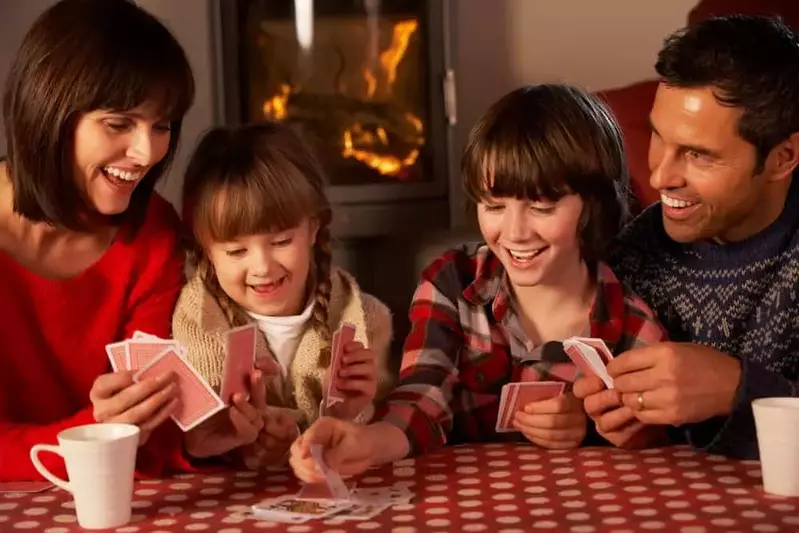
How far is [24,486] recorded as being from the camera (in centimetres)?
148

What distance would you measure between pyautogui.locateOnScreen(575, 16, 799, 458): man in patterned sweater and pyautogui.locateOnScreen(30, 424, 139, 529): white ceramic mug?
67 cm

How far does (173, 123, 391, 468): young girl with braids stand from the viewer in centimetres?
172

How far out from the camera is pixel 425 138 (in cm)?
329

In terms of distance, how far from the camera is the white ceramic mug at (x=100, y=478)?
4.21 ft

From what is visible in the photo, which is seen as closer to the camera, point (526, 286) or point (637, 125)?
point (526, 286)

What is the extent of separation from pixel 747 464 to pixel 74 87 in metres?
1.07

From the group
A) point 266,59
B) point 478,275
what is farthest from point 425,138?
point 478,275

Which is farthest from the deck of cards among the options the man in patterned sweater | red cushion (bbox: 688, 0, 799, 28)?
red cushion (bbox: 688, 0, 799, 28)

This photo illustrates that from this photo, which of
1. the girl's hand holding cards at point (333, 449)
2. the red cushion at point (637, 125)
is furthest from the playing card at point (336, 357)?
the red cushion at point (637, 125)

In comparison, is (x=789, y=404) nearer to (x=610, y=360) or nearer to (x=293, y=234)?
(x=610, y=360)

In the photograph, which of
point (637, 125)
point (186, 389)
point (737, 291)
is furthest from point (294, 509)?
point (637, 125)

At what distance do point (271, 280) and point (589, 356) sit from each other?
51 centimetres

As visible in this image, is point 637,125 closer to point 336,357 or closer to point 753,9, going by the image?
point 753,9

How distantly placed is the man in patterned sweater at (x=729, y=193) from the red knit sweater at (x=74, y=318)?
Answer: 2.21 ft
